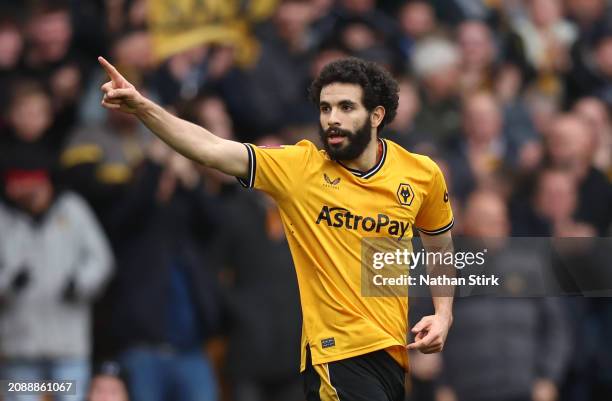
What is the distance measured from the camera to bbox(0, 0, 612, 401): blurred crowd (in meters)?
11.0

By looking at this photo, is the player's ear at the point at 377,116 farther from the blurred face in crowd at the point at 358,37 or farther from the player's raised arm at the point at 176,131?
the blurred face in crowd at the point at 358,37

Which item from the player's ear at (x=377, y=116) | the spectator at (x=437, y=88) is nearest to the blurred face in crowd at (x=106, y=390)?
the player's ear at (x=377, y=116)

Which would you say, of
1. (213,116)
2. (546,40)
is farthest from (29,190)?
(546,40)

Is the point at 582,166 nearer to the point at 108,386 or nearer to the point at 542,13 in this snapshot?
the point at 542,13

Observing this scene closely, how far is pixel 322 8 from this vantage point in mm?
14523

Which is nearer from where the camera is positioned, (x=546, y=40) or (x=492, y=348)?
(x=492, y=348)

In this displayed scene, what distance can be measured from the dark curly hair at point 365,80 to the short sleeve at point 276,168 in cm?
36

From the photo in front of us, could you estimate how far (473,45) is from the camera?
15641 mm

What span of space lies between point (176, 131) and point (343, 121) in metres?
0.94

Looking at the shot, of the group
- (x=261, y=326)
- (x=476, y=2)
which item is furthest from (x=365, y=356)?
(x=476, y=2)

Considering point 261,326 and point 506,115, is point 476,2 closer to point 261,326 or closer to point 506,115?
point 506,115

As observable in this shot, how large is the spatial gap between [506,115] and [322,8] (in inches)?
93.3

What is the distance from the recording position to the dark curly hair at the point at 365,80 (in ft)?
25.5

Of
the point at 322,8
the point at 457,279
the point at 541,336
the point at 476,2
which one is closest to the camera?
the point at 457,279
